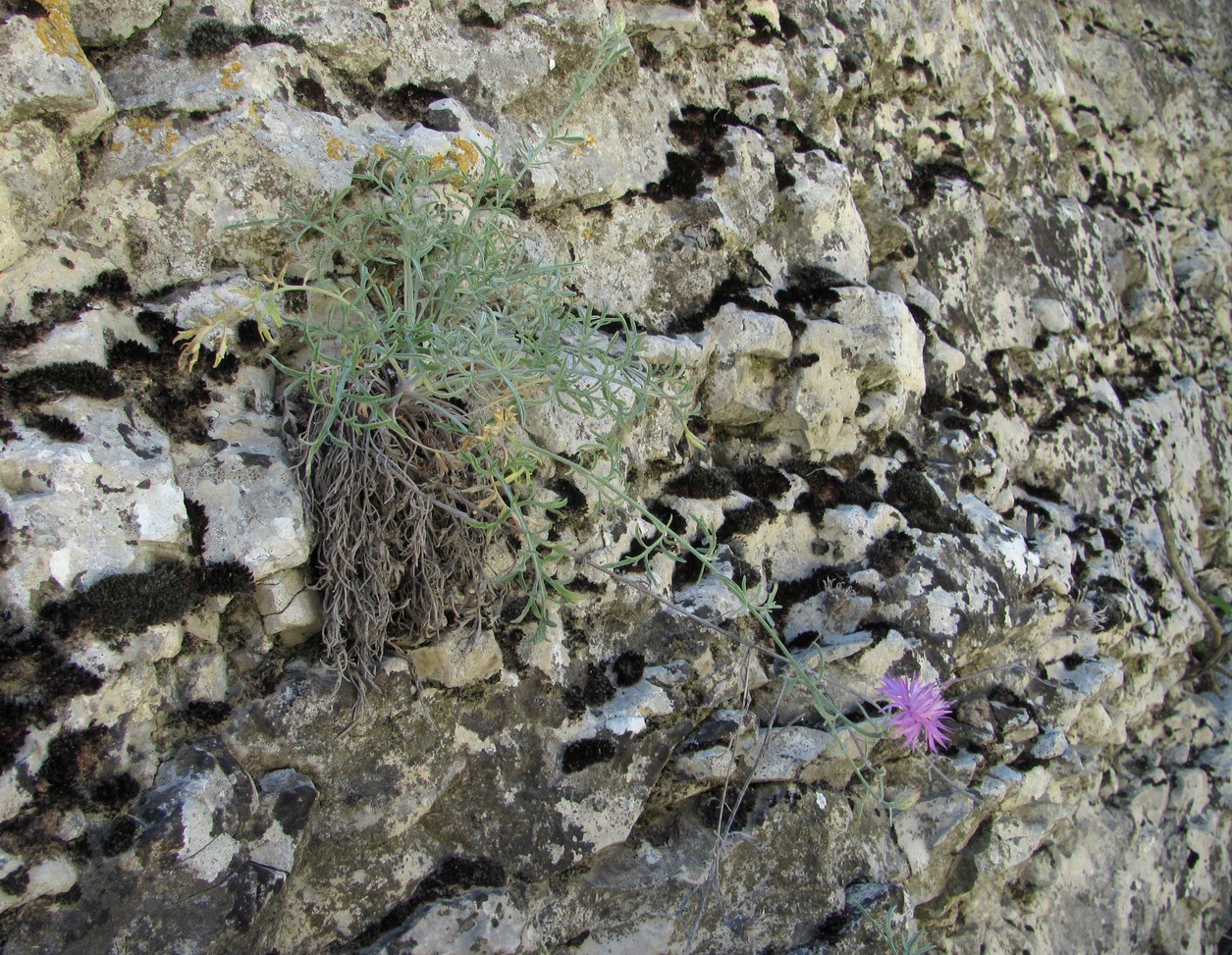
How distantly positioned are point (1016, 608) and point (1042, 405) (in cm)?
107

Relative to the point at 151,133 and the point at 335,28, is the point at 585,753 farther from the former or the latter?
the point at 335,28

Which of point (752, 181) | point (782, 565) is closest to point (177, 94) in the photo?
point (752, 181)

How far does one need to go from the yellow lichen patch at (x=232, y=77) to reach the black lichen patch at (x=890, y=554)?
Result: 210 cm

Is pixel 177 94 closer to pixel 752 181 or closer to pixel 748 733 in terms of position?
pixel 752 181

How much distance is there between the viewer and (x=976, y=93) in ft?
13.2

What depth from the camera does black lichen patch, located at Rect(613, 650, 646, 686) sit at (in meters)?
2.43

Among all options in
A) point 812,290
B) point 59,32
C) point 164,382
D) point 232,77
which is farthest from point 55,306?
point 812,290

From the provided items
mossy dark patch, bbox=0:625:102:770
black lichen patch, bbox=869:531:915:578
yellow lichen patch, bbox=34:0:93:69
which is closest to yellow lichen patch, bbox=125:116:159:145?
yellow lichen patch, bbox=34:0:93:69

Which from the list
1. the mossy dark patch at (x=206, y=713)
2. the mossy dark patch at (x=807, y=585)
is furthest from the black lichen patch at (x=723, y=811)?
the mossy dark patch at (x=206, y=713)

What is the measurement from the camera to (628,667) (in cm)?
244

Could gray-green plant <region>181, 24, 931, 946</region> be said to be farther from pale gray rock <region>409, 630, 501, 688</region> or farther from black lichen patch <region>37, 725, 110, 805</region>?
black lichen patch <region>37, 725, 110, 805</region>

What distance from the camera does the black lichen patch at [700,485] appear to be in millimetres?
2717

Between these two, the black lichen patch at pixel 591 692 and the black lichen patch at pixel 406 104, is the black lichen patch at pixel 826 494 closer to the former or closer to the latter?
the black lichen patch at pixel 591 692

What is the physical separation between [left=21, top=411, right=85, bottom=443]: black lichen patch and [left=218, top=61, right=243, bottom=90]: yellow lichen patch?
875 mm
